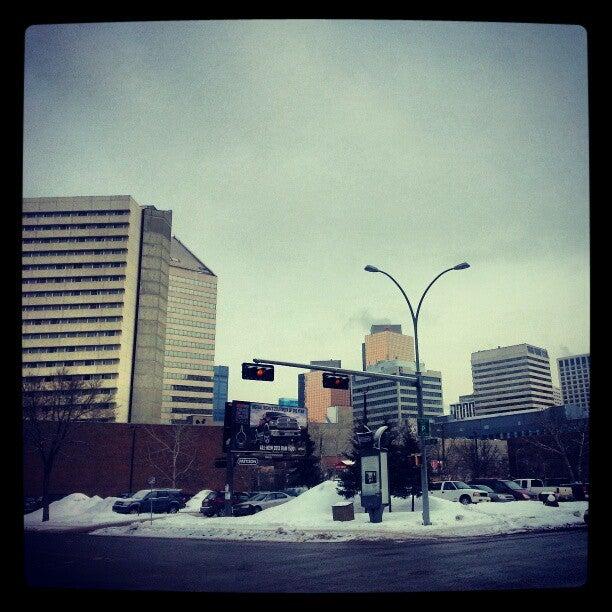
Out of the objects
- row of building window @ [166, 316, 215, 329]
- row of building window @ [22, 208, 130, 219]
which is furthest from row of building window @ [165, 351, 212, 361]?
row of building window @ [22, 208, 130, 219]

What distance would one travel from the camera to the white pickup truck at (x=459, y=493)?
29.0m

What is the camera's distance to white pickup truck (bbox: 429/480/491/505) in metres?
29.0

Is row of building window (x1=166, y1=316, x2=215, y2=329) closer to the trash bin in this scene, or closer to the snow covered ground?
the snow covered ground

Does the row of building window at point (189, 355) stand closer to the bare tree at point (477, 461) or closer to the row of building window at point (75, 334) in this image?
the row of building window at point (75, 334)

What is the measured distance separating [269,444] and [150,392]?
8757 centimetres

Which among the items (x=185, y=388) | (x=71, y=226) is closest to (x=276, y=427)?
(x=71, y=226)

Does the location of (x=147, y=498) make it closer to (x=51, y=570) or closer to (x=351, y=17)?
(x=51, y=570)

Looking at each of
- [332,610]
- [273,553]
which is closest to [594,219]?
[332,610]

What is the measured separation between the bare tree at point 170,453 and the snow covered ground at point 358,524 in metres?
27.5

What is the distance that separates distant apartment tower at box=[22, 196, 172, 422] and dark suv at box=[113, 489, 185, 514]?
91.1 m

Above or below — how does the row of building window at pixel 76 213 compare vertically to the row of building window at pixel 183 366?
above

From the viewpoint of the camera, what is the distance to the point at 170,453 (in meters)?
53.7

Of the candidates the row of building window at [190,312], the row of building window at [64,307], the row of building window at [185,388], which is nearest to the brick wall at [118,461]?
the row of building window at [64,307]

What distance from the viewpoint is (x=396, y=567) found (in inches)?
454
